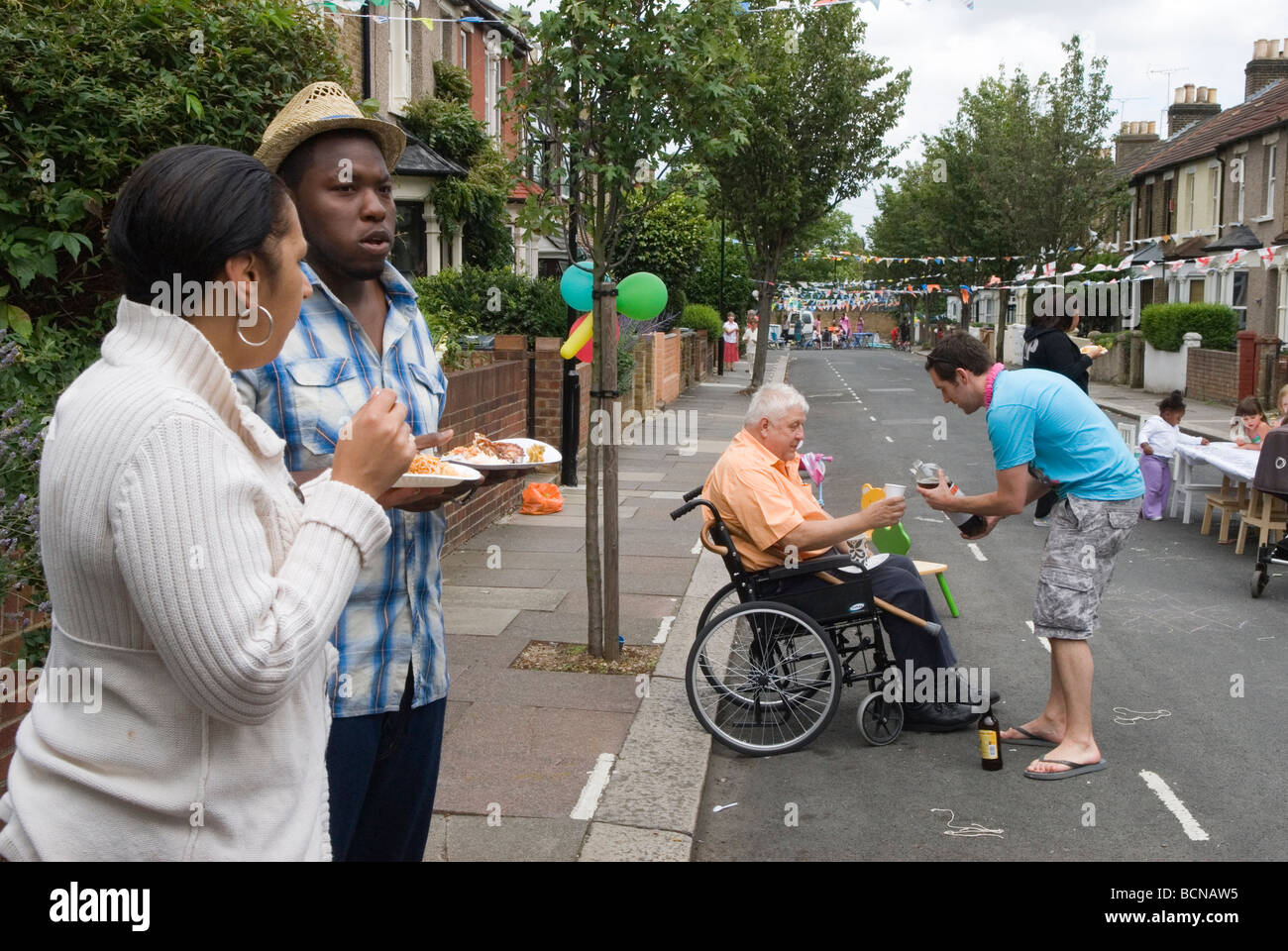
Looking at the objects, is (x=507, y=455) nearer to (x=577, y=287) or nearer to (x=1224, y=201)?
(x=577, y=287)

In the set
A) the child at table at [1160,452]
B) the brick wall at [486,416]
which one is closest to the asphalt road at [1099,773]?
the child at table at [1160,452]

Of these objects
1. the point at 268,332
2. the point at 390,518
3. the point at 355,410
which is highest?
the point at 268,332

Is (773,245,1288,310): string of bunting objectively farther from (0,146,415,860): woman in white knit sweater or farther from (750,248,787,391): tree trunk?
(0,146,415,860): woman in white knit sweater

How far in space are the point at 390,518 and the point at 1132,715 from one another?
15.6ft

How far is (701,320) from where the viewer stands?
32.0 m

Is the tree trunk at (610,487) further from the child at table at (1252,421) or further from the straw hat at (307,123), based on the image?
the child at table at (1252,421)

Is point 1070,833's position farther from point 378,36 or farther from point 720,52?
point 378,36

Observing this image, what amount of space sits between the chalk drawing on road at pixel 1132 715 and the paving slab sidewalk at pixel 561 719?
2135mm

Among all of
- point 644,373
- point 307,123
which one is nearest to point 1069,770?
point 307,123

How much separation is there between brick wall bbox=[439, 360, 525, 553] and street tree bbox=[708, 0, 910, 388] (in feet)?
50.1

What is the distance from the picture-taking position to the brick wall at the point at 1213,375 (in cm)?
2356

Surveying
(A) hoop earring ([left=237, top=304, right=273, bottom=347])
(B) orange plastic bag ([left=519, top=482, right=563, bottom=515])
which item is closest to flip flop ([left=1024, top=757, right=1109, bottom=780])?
(A) hoop earring ([left=237, top=304, right=273, bottom=347])

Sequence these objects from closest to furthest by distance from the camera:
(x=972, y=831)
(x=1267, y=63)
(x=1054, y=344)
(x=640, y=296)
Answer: (x=972, y=831) → (x=640, y=296) → (x=1054, y=344) → (x=1267, y=63)

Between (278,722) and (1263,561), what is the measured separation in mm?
8386
